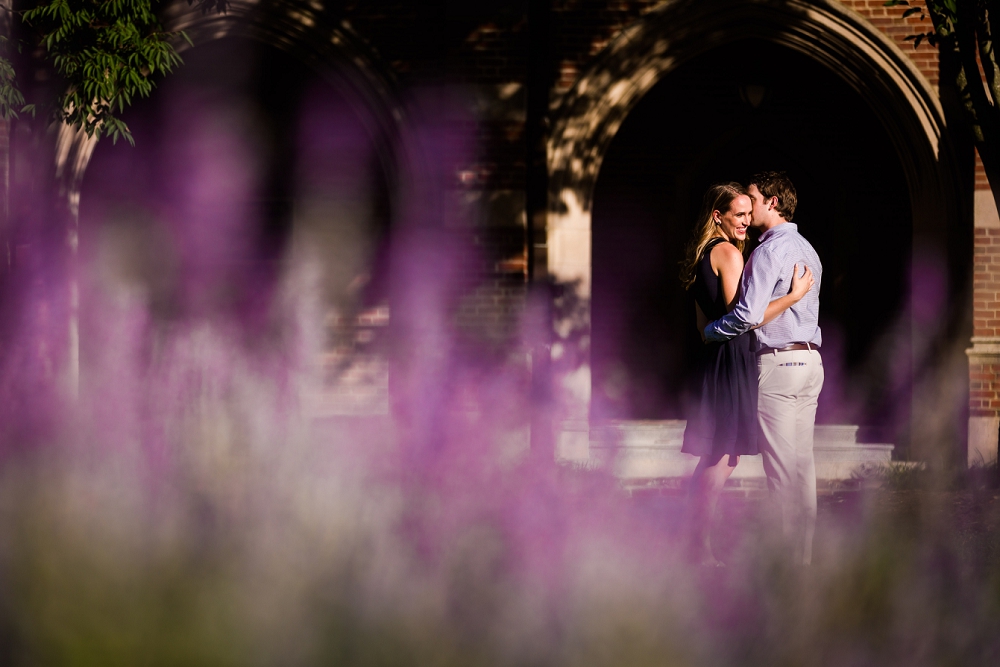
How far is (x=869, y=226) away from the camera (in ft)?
31.3

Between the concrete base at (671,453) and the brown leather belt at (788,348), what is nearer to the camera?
the brown leather belt at (788,348)

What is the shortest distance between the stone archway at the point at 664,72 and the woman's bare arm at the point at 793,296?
12.1ft

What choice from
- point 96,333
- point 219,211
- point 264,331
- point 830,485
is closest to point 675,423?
point 830,485

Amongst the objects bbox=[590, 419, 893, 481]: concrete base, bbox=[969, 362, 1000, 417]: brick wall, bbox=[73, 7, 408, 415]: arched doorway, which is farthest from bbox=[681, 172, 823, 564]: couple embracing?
bbox=[73, 7, 408, 415]: arched doorway

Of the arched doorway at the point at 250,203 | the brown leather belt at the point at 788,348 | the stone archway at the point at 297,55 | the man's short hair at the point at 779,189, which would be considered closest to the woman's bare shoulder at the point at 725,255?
the man's short hair at the point at 779,189

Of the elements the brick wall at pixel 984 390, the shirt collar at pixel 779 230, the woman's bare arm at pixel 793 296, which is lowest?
the brick wall at pixel 984 390

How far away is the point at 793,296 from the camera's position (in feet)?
13.4

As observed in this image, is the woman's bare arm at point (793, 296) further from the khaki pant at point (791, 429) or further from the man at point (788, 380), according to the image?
the khaki pant at point (791, 429)

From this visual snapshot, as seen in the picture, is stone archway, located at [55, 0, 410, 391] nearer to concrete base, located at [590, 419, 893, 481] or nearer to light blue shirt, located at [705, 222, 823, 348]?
concrete base, located at [590, 419, 893, 481]

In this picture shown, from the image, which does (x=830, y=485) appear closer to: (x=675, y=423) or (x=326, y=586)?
(x=675, y=423)

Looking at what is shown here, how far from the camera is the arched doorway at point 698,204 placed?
9445 millimetres

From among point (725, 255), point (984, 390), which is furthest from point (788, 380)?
point (984, 390)

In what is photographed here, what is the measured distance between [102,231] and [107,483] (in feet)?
18.6

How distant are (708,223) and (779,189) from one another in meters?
0.38
